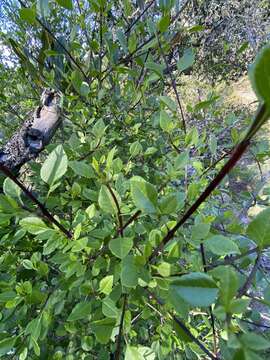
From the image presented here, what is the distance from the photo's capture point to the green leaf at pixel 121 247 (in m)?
0.30

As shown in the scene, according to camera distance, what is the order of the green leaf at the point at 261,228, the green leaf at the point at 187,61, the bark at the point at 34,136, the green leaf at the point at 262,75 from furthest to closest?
1. the bark at the point at 34,136
2. the green leaf at the point at 187,61
3. the green leaf at the point at 261,228
4. the green leaf at the point at 262,75

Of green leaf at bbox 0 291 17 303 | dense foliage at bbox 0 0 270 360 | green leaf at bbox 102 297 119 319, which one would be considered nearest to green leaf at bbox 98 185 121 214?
dense foliage at bbox 0 0 270 360

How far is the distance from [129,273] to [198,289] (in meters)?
0.09

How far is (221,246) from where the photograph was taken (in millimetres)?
291

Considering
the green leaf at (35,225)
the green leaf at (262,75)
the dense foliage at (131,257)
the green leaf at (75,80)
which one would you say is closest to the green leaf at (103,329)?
the dense foliage at (131,257)

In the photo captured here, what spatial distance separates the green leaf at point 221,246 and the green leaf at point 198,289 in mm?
87

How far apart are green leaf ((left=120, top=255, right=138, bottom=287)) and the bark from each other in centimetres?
51

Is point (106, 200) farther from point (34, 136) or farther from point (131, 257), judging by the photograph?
point (34, 136)

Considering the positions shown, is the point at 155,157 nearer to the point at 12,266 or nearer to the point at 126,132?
the point at 126,132

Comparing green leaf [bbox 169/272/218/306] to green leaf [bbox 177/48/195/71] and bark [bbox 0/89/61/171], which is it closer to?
green leaf [bbox 177/48/195/71]

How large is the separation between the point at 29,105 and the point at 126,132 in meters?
0.98

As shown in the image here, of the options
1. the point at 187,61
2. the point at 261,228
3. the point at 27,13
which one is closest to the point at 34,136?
the point at 27,13

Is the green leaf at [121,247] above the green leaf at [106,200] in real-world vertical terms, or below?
below

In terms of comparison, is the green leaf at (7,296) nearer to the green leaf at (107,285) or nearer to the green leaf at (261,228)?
the green leaf at (107,285)
